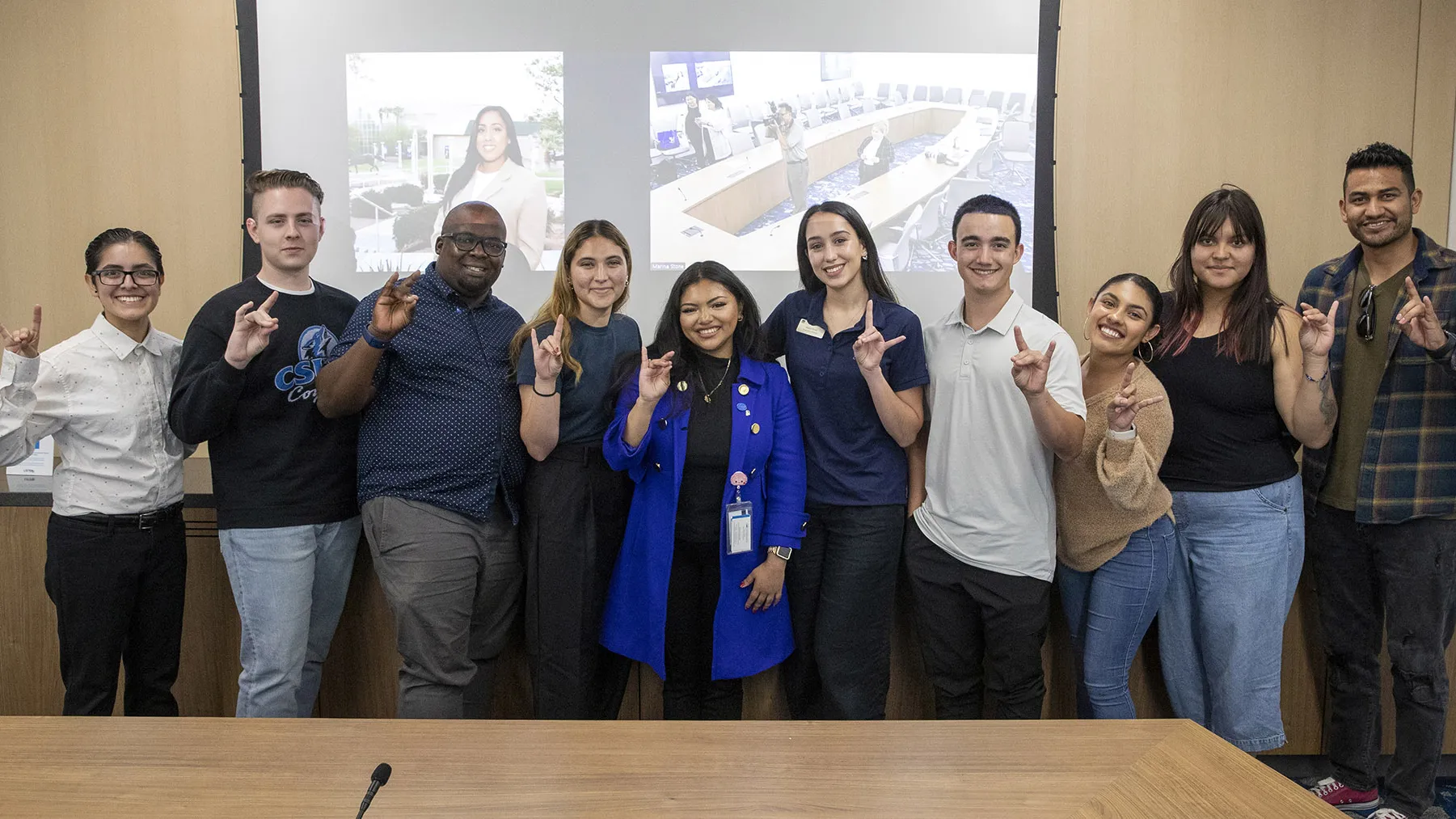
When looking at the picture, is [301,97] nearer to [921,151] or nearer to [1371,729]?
[921,151]

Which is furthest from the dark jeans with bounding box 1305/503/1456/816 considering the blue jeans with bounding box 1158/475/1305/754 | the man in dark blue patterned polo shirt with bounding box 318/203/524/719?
the man in dark blue patterned polo shirt with bounding box 318/203/524/719

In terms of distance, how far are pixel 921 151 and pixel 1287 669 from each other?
6.97ft

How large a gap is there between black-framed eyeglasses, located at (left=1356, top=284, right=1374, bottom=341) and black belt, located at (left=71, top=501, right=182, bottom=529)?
3142 mm

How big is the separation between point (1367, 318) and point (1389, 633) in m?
0.83

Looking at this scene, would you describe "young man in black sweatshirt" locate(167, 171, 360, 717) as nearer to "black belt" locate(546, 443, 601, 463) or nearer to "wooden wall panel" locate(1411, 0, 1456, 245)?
"black belt" locate(546, 443, 601, 463)

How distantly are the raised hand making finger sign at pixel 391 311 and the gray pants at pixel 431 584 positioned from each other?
41 cm

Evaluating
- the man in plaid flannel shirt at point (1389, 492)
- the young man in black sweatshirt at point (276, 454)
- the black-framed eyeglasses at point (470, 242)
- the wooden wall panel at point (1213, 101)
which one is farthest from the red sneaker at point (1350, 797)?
the young man in black sweatshirt at point (276, 454)

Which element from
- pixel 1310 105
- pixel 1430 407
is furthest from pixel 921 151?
pixel 1430 407

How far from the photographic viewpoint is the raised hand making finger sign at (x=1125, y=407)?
205 centimetres

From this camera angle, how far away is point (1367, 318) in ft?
7.80

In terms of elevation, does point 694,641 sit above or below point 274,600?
below

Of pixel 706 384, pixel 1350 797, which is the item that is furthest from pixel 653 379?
pixel 1350 797

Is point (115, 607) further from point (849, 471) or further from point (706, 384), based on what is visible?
point (849, 471)

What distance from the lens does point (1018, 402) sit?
7.18 feet
